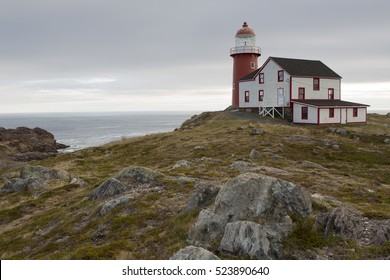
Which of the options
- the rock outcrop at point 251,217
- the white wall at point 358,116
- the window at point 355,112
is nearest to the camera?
the rock outcrop at point 251,217

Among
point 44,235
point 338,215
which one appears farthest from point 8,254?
point 338,215

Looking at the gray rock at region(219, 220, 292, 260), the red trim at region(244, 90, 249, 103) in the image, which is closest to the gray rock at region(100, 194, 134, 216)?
the gray rock at region(219, 220, 292, 260)

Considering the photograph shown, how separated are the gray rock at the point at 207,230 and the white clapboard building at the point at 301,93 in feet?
128

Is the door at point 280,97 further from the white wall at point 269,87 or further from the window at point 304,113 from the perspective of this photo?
the window at point 304,113

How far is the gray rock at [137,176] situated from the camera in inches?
795

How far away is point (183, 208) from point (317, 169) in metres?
13.9

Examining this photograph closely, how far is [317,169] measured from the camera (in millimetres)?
24734

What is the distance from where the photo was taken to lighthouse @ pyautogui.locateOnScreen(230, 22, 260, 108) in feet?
203

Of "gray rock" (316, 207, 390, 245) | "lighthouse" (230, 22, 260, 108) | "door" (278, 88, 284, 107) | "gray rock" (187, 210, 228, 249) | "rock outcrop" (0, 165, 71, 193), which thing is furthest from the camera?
"lighthouse" (230, 22, 260, 108)

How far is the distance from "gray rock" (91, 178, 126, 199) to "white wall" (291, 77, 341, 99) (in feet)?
125

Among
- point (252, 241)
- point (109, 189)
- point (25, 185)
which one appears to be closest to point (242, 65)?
point (25, 185)

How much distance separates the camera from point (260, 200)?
37.8 feet

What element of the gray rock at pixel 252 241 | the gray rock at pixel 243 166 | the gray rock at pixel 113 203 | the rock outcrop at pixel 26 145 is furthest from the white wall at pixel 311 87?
the rock outcrop at pixel 26 145

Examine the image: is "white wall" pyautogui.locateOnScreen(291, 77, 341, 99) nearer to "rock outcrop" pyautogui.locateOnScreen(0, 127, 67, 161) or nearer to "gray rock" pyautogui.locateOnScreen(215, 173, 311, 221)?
"gray rock" pyautogui.locateOnScreen(215, 173, 311, 221)
